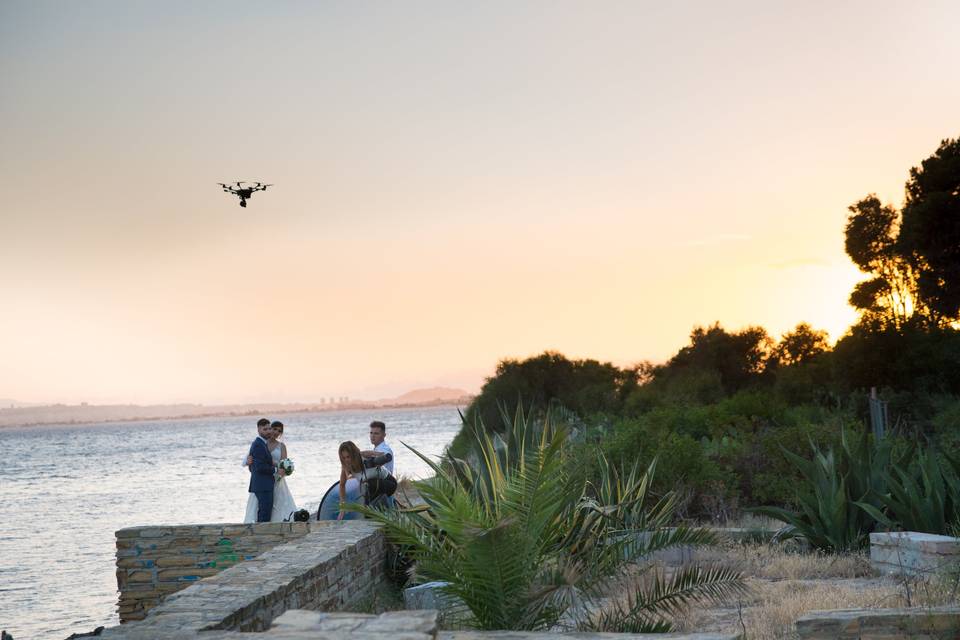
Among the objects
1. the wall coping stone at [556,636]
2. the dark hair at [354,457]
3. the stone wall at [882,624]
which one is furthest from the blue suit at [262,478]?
the wall coping stone at [556,636]

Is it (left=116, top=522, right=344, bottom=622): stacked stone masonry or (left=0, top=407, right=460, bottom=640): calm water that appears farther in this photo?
(left=0, top=407, right=460, bottom=640): calm water

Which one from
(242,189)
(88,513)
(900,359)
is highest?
(242,189)

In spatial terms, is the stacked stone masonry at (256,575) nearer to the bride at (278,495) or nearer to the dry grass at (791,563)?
the bride at (278,495)

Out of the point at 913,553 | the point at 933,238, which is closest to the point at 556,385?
the point at 933,238

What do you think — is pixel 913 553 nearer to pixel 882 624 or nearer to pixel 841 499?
pixel 841 499

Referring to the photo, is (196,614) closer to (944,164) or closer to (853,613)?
(853,613)

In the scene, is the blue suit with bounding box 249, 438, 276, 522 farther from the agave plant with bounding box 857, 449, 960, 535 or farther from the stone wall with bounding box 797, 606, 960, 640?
the stone wall with bounding box 797, 606, 960, 640

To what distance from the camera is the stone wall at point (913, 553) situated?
8367 mm

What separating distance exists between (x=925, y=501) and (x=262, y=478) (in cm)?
802

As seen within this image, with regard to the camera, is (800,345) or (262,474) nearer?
(262,474)

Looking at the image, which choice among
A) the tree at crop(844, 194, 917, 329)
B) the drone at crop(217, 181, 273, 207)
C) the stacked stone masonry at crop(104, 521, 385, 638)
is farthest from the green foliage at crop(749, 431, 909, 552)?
the tree at crop(844, 194, 917, 329)

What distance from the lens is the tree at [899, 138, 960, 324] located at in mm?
30109

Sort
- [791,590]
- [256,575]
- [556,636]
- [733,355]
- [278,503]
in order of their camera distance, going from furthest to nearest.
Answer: [733,355]
[278,503]
[791,590]
[256,575]
[556,636]

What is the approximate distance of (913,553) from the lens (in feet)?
28.6
